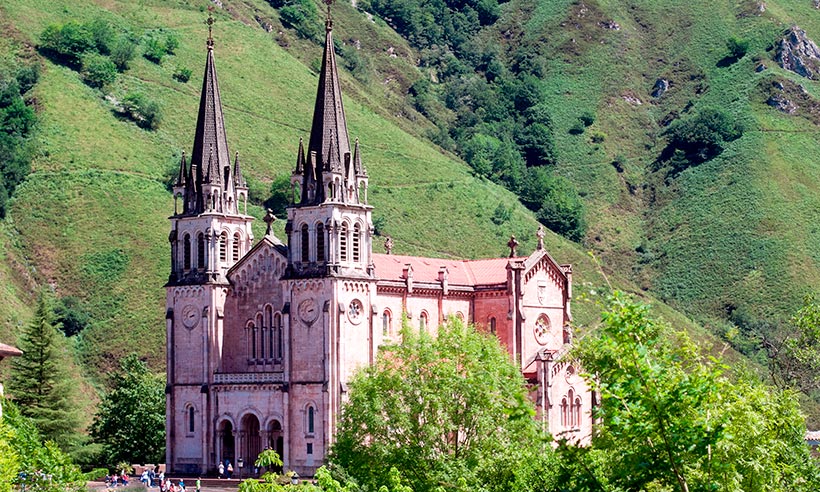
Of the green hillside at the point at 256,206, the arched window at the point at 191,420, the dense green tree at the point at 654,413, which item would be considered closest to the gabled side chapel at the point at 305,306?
the arched window at the point at 191,420

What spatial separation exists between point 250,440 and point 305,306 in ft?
29.0

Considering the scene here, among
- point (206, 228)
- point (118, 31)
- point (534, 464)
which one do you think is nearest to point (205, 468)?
point (206, 228)

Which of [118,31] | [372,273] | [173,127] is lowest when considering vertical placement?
[372,273]

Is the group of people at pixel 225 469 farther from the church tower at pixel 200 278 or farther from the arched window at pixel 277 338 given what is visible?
the arched window at pixel 277 338

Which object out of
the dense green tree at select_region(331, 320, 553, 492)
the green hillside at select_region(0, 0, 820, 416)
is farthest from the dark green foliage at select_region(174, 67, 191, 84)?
the dense green tree at select_region(331, 320, 553, 492)

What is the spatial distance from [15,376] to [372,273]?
28788 millimetres

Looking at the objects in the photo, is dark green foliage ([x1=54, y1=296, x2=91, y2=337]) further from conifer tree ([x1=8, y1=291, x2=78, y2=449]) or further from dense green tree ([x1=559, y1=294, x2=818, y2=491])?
dense green tree ([x1=559, y1=294, x2=818, y2=491])

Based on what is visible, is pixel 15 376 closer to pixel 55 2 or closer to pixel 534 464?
pixel 534 464

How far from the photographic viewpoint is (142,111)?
543 ft

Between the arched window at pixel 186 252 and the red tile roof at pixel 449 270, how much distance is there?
1102 centimetres

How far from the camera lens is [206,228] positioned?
9719 centimetres

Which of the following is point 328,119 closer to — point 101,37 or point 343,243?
point 343,243

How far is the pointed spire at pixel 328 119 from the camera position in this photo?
92.4 m

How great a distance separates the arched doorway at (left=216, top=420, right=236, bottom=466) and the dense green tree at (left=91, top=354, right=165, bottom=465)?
9.02m
